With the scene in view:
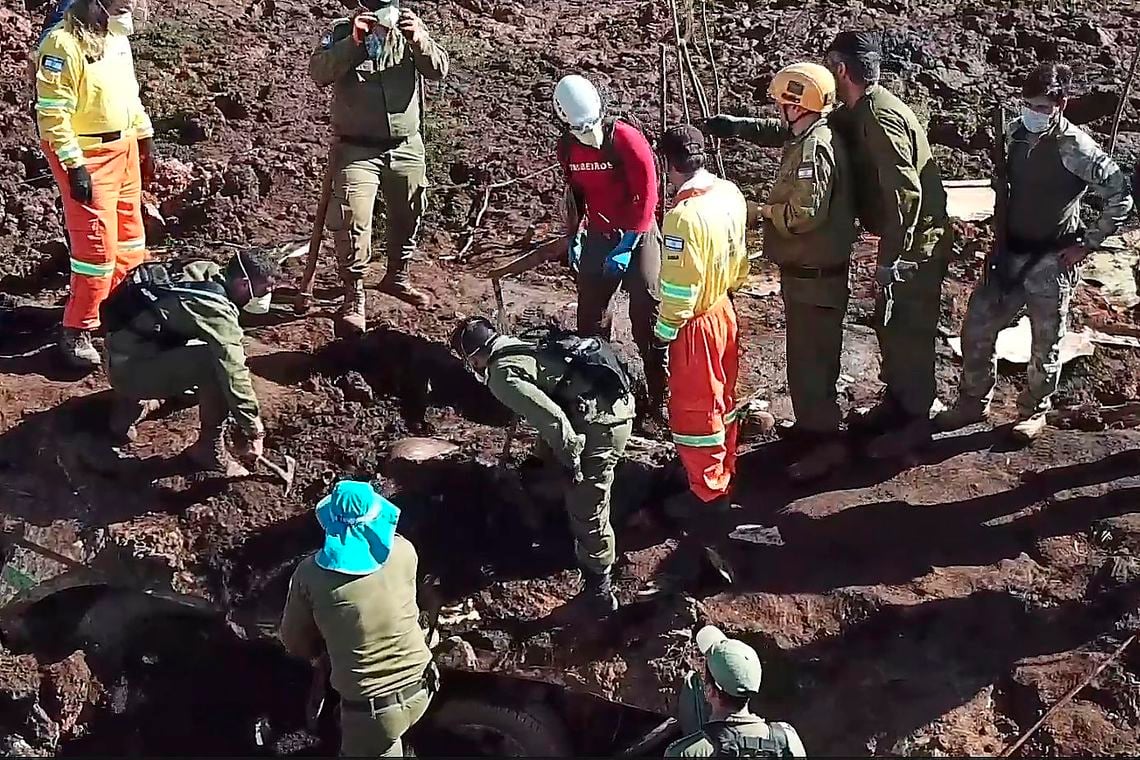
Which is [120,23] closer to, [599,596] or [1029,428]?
[599,596]

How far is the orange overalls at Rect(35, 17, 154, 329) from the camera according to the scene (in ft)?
21.3

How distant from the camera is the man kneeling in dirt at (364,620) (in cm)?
501

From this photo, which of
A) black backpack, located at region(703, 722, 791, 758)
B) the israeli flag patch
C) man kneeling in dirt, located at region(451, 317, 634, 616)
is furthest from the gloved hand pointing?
the israeli flag patch

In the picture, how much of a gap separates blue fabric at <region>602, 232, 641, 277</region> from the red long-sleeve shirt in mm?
43

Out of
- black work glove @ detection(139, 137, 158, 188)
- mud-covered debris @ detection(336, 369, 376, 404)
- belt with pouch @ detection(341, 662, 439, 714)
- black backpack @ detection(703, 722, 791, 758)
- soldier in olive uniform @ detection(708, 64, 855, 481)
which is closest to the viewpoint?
black backpack @ detection(703, 722, 791, 758)

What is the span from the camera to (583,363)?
227 inches

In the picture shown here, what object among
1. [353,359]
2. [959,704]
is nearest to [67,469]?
[353,359]

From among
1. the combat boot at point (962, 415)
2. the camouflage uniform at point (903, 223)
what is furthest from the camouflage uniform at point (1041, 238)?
the camouflage uniform at point (903, 223)

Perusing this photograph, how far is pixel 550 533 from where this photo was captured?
661 cm

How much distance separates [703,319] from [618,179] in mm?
1229

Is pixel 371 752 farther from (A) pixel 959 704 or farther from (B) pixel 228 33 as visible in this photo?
(B) pixel 228 33

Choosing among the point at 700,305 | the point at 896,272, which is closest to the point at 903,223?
the point at 896,272

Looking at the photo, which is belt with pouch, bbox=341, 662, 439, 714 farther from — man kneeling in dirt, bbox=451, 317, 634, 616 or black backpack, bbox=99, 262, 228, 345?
black backpack, bbox=99, 262, 228, 345

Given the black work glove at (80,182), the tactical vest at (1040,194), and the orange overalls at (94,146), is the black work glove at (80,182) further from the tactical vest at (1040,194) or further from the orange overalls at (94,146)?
the tactical vest at (1040,194)
